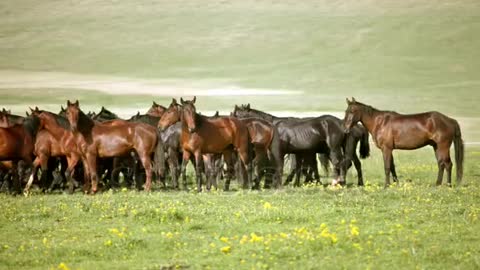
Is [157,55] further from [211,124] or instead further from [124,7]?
[211,124]

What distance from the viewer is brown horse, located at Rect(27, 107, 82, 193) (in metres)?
18.1

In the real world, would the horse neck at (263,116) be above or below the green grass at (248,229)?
above

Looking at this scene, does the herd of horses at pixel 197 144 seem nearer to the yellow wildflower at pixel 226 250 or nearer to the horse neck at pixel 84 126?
the horse neck at pixel 84 126

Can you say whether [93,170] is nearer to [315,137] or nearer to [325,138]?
[315,137]

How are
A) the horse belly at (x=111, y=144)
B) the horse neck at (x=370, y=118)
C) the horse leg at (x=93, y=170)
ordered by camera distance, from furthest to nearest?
the horse neck at (x=370, y=118) → the horse belly at (x=111, y=144) → the horse leg at (x=93, y=170)

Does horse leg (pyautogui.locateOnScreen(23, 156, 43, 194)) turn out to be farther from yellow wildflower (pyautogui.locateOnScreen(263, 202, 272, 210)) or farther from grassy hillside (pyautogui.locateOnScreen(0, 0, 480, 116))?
grassy hillside (pyautogui.locateOnScreen(0, 0, 480, 116))

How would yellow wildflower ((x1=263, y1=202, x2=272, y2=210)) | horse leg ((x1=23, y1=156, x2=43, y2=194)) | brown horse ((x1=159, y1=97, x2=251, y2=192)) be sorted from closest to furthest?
1. yellow wildflower ((x1=263, y1=202, x2=272, y2=210))
2. brown horse ((x1=159, y1=97, x2=251, y2=192))
3. horse leg ((x1=23, y1=156, x2=43, y2=194))

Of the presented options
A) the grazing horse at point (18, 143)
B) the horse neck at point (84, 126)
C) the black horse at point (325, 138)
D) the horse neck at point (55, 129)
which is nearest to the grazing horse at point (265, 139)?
the black horse at point (325, 138)

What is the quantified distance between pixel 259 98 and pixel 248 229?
4436 cm

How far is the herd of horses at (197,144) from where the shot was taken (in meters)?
17.7

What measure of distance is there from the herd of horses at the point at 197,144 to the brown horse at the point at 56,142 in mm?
20

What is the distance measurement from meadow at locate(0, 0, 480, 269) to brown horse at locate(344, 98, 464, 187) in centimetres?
80

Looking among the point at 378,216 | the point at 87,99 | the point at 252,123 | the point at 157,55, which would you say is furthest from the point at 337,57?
the point at 378,216

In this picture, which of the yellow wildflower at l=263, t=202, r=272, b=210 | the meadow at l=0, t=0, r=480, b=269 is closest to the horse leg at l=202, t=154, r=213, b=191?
the meadow at l=0, t=0, r=480, b=269
